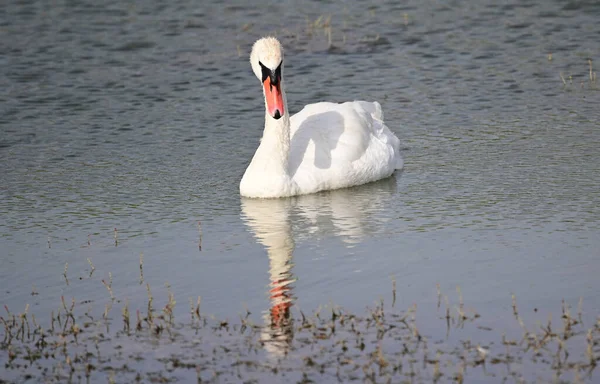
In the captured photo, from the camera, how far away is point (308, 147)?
11711 mm

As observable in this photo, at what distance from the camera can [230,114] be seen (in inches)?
570

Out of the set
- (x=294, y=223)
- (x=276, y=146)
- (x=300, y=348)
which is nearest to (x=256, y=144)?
(x=276, y=146)

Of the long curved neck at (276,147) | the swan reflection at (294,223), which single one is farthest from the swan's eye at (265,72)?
the swan reflection at (294,223)

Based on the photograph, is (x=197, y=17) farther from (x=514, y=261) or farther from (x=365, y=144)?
(x=514, y=261)

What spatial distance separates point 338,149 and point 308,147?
30 cm

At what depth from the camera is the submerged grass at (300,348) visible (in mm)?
6578

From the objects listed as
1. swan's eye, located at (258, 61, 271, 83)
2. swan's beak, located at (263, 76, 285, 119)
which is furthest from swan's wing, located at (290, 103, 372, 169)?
swan's eye, located at (258, 61, 271, 83)

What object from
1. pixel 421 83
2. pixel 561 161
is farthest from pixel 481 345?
pixel 421 83

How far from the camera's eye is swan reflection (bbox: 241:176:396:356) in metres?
7.84

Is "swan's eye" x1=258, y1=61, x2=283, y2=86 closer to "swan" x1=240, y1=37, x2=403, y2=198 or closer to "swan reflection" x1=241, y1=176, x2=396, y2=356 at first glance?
"swan" x1=240, y1=37, x2=403, y2=198

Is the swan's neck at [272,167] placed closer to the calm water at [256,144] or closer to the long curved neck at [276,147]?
the long curved neck at [276,147]

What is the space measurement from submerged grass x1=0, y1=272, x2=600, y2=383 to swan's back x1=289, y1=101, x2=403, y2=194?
3759mm

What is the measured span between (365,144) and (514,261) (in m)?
3.63

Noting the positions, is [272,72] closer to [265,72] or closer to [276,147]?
[265,72]
